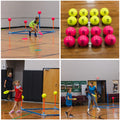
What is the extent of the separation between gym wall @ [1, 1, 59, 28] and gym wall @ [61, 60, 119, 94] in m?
2.84

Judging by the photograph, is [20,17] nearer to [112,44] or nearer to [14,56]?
[14,56]

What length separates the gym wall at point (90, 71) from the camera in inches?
262

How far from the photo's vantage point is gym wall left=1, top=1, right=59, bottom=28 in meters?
9.29

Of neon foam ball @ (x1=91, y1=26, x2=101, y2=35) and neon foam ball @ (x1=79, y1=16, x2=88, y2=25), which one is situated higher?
neon foam ball @ (x1=79, y1=16, x2=88, y2=25)

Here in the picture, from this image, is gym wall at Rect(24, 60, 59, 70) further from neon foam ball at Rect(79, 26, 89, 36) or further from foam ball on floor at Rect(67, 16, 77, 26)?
neon foam ball at Rect(79, 26, 89, 36)

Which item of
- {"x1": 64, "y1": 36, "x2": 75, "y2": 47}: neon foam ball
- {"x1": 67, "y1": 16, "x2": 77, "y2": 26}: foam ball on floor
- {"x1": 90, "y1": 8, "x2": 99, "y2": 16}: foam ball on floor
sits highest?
{"x1": 90, "y1": 8, "x2": 99, "y2": 16}: foam ball on floor

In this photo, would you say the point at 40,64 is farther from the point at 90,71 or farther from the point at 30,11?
the point at 30,11

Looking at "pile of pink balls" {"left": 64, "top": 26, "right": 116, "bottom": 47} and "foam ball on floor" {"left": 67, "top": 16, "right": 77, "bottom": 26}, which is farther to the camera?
"foam ball on floor" {"left": 67, "top": 16, "right": 77, "bottom": 26}

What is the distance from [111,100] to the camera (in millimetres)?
7133

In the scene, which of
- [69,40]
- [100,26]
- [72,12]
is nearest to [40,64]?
[72,12]

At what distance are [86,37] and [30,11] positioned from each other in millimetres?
7256

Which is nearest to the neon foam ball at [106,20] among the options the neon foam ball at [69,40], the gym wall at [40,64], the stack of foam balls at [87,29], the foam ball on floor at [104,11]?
the stack of foam balls at [87,29]

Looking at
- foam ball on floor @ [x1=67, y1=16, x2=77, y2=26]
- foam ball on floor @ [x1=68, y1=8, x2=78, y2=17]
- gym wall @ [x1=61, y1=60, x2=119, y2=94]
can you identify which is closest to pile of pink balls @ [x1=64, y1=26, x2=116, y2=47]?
foam ball on floor @ [x1=67, y1=16, x2=77, y2=26]

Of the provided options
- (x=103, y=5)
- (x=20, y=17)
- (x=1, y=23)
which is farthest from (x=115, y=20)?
(x=20, y=17)
